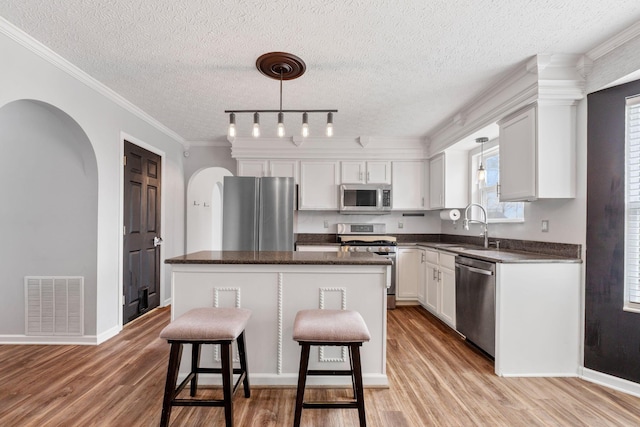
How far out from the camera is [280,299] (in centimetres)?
221

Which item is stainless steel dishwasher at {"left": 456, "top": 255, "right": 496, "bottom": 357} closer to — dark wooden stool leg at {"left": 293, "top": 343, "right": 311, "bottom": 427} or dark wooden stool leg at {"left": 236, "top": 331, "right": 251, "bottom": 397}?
dark wooden stool leg at {"left": 293, "top": 343, "right": 311, "bottom": 427}

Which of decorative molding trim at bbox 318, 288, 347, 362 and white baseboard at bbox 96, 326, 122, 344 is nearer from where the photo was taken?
decorative molding trim at bbox 318, 288, 347, 362

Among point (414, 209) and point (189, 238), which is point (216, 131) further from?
point (414, 209)

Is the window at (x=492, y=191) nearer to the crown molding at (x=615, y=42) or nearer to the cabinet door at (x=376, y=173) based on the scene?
the cabinet door at (x=376, y=173)

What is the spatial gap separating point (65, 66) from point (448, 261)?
3.94 metres

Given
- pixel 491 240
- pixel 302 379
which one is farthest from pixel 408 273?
pixel 302 379

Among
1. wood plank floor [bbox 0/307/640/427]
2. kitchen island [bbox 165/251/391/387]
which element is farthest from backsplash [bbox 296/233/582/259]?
kitchen island [bbox 165/251/391/387]

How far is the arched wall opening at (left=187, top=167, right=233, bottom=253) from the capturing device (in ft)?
16.6

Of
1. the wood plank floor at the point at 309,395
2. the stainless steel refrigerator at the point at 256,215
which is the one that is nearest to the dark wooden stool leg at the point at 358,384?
the wood plank floor at the point at 309,395

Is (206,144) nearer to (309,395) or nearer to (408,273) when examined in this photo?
(408,273)

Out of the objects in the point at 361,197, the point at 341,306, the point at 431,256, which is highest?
the point at 361,197

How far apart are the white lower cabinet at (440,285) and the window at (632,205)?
1331 mm

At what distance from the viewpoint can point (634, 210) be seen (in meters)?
2.15

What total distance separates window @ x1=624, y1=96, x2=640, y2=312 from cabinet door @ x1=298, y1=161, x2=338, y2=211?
3161 millimetres
